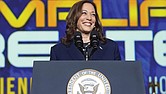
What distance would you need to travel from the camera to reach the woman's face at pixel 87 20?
6.20ft

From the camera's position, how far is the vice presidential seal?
152 centimetres

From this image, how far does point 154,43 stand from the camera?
338 centimetres

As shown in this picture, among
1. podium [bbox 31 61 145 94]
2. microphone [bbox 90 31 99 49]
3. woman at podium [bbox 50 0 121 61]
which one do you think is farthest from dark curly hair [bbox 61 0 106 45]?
podium [bbox 31 61 145 94]

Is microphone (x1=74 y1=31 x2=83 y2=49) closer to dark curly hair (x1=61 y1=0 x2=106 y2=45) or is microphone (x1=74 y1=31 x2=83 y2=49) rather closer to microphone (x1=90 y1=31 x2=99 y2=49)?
microphone (x1=90 y1=31 x2=99 y2=49)

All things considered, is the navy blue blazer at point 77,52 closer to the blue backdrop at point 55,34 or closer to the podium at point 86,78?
the podium at point 86,78

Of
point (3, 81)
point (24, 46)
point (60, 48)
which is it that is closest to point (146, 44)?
point (24, 46)

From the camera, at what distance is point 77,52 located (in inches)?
74.0

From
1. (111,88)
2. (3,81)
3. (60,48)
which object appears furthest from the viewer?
(3,81)

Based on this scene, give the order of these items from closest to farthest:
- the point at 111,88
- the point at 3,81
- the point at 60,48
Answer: the point at 111,88 → the point at 60,48 → the point at 3,81

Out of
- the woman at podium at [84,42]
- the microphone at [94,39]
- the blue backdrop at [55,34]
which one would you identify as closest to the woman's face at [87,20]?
the woman at podium at [84,42]

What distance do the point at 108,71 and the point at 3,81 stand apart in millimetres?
1906

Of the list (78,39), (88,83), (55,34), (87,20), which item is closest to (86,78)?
(88,83)

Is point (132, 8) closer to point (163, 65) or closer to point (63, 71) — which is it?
point (163, 65)

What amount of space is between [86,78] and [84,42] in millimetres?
347
